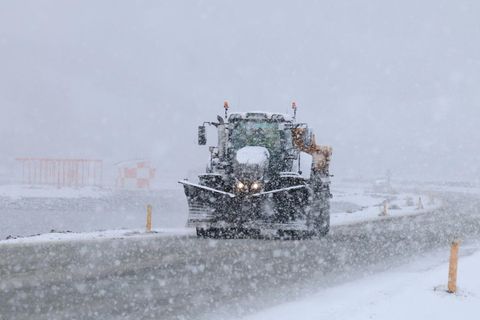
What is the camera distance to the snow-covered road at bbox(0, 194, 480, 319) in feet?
25.8

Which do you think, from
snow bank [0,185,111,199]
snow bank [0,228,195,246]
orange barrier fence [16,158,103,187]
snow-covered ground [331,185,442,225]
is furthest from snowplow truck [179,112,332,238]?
orange barrier fence [16,158,103,187]

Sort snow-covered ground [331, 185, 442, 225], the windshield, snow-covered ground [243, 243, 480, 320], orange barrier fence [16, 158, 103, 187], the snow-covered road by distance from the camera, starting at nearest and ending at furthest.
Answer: the snow-covered road < snow-covered ground [243, 243, 480, 320] < the windshield < snow-covered ground [331, 185, 442, 225] < orange barrier fence [16, 158, 103, 187]

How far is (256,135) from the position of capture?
17000 mm

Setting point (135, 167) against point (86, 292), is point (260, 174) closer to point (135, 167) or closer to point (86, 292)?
point (86, 292)

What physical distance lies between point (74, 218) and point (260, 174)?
2591cm

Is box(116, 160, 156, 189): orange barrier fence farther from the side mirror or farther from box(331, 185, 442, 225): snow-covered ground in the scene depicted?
the side mirror

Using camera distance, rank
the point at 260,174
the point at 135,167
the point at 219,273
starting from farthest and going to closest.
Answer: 1. the point at 135,167
2. the point at 260,174
3. the point at 219,273

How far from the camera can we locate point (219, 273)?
10.7m

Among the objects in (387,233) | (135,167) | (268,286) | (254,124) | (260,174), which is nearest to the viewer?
(268,286)

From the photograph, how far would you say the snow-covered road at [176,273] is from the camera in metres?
7.85

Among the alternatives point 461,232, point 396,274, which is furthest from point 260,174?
point 461,232

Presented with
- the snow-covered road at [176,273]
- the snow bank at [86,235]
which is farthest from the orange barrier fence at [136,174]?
the snow-covered road at [176,273]

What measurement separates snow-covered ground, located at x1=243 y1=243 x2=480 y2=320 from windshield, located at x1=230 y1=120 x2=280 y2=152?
5.86 metres

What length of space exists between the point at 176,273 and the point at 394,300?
365 centimetres
